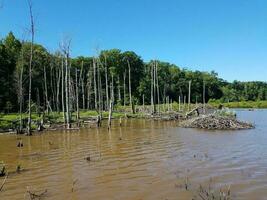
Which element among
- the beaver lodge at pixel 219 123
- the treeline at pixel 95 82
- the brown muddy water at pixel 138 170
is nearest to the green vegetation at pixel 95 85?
the treeline at pixel 95 82

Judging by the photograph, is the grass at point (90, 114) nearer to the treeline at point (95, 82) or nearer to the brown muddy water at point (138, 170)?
the treeline at point (95, 82)

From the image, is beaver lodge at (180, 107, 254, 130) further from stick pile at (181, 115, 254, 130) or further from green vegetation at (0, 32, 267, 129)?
green vegetation at (0, 32, 267, 129)

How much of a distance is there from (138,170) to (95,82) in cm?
4160

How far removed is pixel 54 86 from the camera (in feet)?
220

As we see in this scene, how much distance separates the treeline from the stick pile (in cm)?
867

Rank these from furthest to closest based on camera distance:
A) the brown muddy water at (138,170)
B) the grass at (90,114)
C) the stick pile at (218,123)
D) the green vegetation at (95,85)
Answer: the green vegetation at (95,85)
the grass at (90,114)
the stick pile at (218,123)
the brown muddy water at (138,170)

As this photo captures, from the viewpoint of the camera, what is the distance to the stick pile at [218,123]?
27797 millimetres

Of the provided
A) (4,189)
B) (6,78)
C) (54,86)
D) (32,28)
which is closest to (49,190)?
(4,189)

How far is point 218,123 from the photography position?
28.4 meters

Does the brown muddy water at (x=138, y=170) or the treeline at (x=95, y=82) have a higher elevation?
the treeline at (x=95, y=82)

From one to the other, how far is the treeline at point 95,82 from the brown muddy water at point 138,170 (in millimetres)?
16317

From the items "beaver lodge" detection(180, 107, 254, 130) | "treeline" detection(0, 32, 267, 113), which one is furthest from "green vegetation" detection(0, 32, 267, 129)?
"beaver lodge" detection(180, 107, 254, 130)

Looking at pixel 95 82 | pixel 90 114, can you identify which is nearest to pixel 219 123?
pixel 90 114

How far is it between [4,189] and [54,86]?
5842 cm
